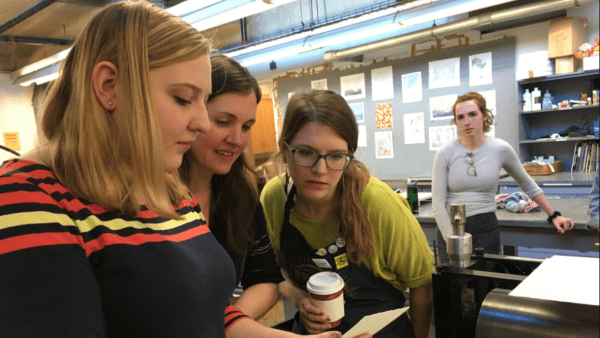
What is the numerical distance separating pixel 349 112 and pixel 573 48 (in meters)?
4.67

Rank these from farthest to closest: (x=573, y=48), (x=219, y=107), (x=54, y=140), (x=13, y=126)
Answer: (x=13, y=126), (x=573, y=48), (x=219, y=107), (x=54, y=140)

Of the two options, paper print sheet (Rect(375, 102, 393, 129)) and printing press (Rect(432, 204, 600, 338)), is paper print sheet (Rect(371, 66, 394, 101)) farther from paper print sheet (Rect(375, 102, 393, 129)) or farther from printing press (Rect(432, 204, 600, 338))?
printing press (Rect(432, 204, 600, 338))

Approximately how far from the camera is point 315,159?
1.33m

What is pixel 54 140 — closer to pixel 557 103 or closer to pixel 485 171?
pixel 485 171

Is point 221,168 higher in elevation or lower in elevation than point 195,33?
lower

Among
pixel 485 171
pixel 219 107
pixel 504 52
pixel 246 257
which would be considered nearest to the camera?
pixel 219 107

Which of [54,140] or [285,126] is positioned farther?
[285,126]

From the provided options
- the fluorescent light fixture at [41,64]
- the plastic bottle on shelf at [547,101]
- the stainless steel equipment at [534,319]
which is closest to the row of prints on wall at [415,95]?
the plastic bottle on shelf at [547,101]

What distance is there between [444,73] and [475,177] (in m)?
3.74

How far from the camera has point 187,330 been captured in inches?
28.2

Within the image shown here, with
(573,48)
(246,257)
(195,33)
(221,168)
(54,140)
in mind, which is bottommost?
(246,257)

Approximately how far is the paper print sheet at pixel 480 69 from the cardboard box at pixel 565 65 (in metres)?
0.95

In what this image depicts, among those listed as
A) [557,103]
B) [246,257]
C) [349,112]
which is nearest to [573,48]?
[557,103]

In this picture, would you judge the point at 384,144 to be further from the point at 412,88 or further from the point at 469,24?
the point at 469,24
